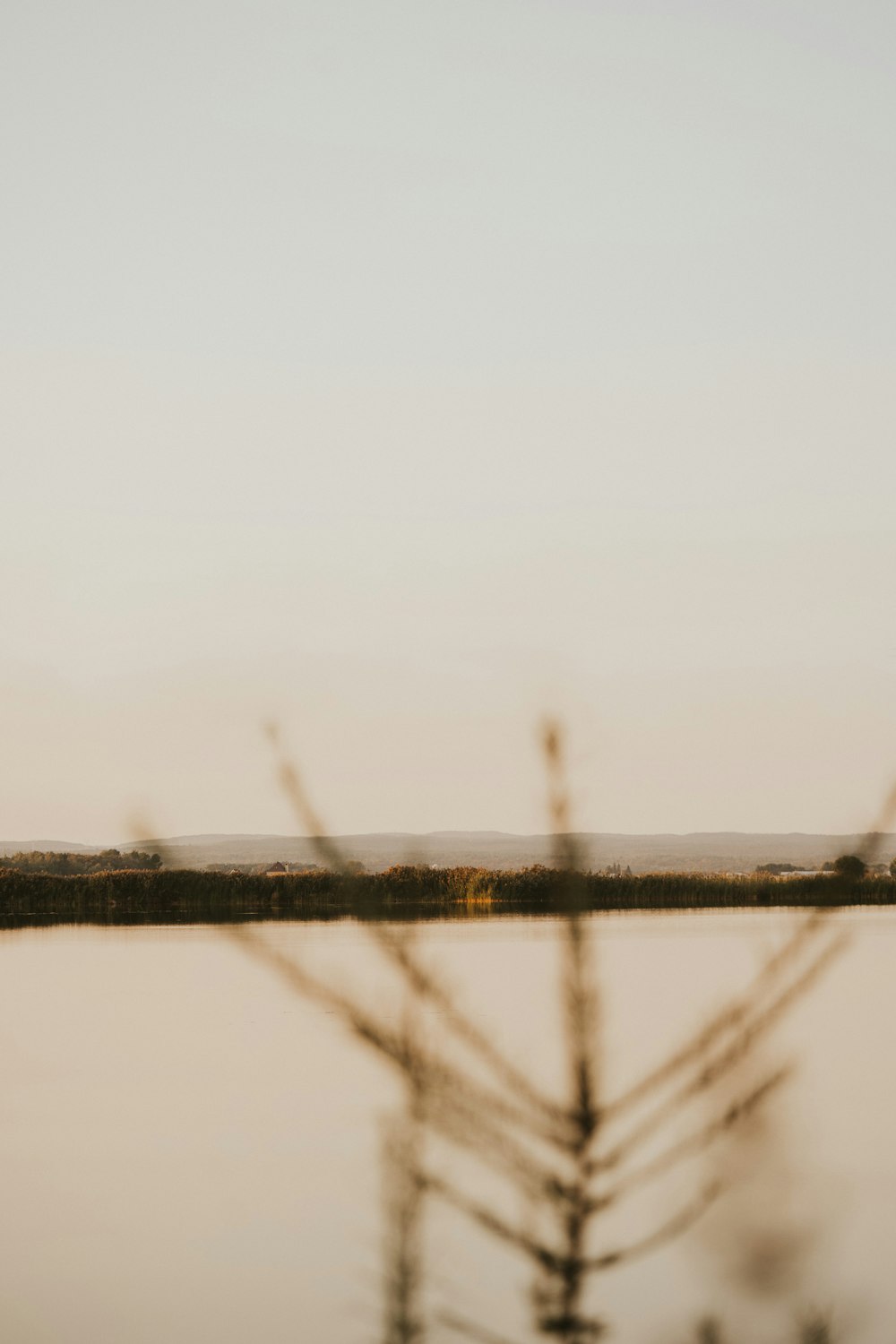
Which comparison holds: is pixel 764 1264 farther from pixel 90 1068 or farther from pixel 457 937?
pixel 457 937

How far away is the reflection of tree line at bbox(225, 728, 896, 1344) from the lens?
7.07 ft

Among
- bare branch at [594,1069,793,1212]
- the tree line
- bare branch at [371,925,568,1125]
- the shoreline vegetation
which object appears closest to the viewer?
bare branch at [371,925,568,1125]

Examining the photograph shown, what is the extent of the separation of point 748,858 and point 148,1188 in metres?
90.2

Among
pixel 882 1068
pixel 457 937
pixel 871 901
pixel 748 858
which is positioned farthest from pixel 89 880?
pixel 748 858

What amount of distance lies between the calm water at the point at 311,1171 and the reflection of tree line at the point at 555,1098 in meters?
0.06

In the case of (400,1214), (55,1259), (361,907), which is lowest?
(55,1259)

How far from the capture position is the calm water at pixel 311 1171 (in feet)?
9.32

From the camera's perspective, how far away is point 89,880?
41.7m

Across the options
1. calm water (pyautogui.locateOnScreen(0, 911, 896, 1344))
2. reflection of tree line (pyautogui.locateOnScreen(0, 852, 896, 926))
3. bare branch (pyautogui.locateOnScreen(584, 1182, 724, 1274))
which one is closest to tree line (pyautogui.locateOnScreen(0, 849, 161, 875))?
reflection of tree line (pyautogui.locateOnScreen(0, 852, 896, 926))

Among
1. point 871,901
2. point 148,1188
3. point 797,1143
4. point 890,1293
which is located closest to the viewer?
point 797,1143

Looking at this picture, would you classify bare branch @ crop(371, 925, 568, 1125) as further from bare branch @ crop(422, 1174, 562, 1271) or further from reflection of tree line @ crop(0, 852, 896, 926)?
reflection of tree line @ crop(0, 852, 896, 926)

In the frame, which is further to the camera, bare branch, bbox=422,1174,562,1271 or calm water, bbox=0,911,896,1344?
calm water, bbox=0,911,896,1344

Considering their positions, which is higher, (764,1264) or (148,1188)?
(764,1264)

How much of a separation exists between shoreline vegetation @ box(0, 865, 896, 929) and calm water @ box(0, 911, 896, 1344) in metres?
15.1
